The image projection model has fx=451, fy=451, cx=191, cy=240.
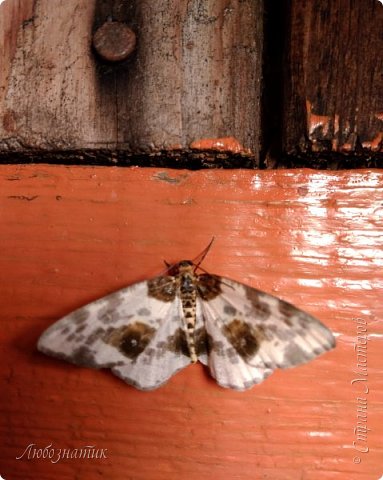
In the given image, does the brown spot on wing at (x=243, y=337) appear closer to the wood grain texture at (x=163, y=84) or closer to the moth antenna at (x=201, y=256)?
the moth antenna at (x=201, y=256)

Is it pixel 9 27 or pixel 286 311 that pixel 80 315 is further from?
pixel 9 27

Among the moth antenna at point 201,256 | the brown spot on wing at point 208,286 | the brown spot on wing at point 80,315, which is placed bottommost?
the brown spot on wing at point 80,315

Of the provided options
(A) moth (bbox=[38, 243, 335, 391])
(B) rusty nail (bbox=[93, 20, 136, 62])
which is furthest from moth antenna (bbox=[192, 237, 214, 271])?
(B) rusty nail (bbox=[93, 20, 136, 62])

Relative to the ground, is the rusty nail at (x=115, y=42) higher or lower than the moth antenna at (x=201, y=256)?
higher

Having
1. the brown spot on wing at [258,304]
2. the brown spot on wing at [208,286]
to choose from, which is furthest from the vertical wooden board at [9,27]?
the brown spot on wing at [258,304]

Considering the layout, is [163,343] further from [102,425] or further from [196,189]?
[196,189]

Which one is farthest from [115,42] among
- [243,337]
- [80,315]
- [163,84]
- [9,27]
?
[243,337]
